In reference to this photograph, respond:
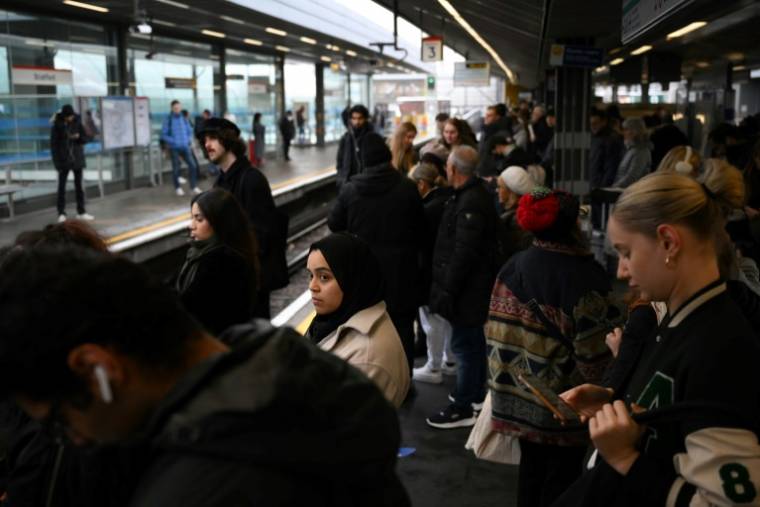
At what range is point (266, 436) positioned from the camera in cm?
114

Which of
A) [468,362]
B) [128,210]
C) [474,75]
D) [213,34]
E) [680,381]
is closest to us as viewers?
[680,381]

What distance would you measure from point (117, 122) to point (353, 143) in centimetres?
983

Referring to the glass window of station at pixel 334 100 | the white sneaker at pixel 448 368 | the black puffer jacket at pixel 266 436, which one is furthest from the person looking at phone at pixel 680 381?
the glass window of station at pixel 334 100

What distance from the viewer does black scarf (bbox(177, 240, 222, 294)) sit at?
4.09 meters

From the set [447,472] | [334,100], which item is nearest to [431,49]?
[447,472]

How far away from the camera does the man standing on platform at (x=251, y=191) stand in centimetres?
602

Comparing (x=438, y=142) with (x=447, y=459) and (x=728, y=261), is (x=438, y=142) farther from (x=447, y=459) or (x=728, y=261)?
(x=728, y=261)

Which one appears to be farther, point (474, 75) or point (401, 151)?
point (474, 75)

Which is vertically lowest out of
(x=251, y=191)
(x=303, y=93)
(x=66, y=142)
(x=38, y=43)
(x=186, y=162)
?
(x=186, y=162)

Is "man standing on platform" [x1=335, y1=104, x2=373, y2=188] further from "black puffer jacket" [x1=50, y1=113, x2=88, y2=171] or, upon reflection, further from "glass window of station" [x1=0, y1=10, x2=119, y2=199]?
"glass window of station" [x1=0, y1=10, x2=119, y2=199]

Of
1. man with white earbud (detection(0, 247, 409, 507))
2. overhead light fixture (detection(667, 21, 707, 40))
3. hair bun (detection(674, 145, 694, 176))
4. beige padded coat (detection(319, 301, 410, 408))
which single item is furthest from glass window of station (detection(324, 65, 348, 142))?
man with white earbud (detection(0, 247, 409, 507))

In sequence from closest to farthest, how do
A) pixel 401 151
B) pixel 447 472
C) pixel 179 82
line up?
pixel 447 472 < pixel 401 151 < pixel 179 82

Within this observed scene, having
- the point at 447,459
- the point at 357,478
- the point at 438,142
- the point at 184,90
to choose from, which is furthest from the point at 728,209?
the point at 184,90

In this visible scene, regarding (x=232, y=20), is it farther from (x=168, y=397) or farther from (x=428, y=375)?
(x=168, y=397)
